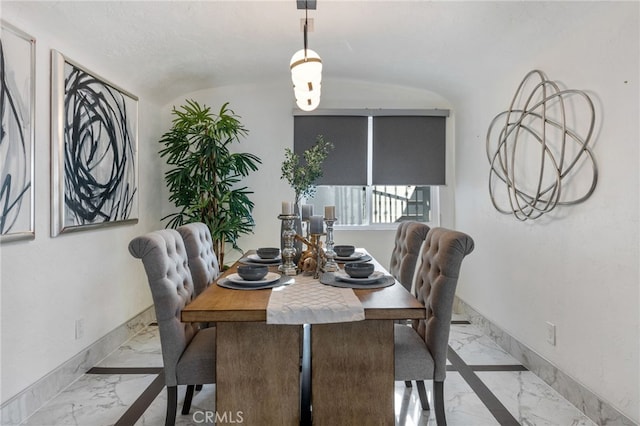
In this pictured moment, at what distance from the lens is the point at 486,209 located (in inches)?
133

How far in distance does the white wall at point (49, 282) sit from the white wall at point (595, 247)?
3114 mm

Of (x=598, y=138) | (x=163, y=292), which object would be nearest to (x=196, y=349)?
(x=163, y=292)

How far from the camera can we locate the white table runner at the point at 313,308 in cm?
146

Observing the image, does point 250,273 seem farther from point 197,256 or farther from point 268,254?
point 268,254

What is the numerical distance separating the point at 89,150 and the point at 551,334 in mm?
3345

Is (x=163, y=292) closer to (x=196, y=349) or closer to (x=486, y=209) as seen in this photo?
(x=196, y=349)

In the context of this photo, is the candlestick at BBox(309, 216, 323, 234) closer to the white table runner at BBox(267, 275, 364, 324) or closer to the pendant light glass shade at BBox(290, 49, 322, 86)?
the white table runner at BBox(267, 275, 364, 324)

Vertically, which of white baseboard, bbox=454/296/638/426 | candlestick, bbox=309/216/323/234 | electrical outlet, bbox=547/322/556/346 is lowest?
white baseboard, bbox=454/296/638/426

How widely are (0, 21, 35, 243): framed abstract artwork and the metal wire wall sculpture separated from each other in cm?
307

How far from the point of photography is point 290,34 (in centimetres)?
287

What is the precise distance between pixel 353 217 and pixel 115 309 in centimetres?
249

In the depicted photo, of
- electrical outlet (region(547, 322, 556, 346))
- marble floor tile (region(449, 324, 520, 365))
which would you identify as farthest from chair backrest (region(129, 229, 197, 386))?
electrical outlet (region(547, 322, 556, 346))

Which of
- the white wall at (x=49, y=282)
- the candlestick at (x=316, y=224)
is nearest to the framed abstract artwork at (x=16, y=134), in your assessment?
the white wall at (x=49, y=282)

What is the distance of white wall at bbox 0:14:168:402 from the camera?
2.03 meters
